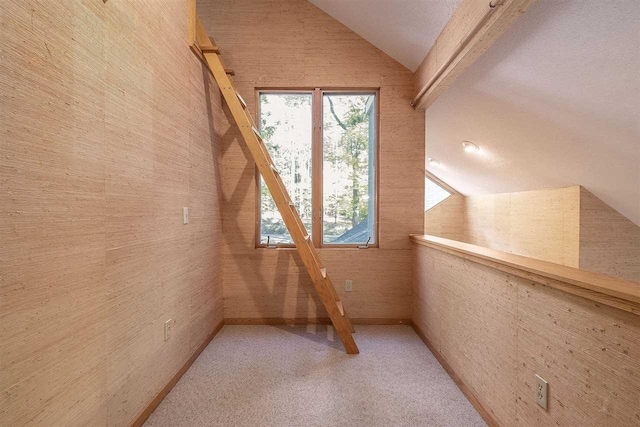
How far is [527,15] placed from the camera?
Answer: 156cm

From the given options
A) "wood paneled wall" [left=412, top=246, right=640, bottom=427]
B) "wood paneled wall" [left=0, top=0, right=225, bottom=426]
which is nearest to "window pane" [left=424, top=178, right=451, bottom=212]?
"wood paneled wall" [left=412, top=246, right=640, bottom=427]

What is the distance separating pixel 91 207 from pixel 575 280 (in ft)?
5.95

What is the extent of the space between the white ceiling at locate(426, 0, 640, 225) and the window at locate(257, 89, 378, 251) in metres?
0.88

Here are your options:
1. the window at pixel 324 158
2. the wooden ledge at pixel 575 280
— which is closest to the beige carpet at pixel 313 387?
the wooden ledge at pixel 575 280

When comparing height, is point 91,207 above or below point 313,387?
above

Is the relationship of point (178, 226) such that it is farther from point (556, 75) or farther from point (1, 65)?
point (556, 75)

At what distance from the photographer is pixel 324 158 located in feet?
9.81

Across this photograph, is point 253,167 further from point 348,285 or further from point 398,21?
point 398,21

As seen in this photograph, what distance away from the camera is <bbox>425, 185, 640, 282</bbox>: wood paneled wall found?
3.12m

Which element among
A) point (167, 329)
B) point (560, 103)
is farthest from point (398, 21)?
point (167, 329)

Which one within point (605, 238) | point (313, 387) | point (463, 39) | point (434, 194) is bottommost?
point (313, 387)

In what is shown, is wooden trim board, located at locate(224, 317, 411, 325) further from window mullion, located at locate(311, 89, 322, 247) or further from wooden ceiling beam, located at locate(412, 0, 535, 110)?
wooden ceiling beam, located at locate(412, 0, 535, 110)

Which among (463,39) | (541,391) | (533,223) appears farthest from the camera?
(533,223)

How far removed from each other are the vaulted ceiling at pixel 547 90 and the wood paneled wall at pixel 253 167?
0.26 meters
